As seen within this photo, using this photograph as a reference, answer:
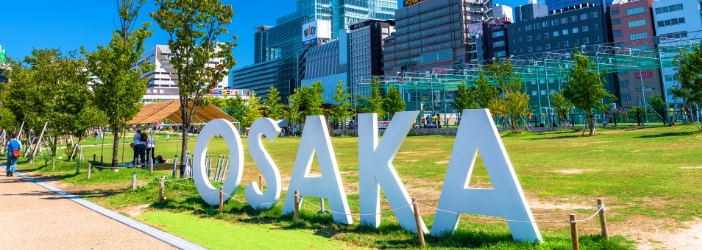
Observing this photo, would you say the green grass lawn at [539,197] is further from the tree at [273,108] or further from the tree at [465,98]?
the tree at [273,108]

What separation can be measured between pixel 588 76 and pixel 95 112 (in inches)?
1196

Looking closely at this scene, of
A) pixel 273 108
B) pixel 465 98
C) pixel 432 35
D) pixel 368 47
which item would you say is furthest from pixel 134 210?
pixel 368 47

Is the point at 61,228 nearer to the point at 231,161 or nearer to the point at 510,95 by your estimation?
the point at 231,161

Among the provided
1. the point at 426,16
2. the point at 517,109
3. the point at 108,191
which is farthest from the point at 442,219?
the point at 426,16

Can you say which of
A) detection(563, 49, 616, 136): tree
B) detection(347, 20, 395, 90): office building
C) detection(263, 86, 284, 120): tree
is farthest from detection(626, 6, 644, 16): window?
detection(263, 86, 284, 120): tree

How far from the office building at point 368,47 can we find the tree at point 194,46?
97696 mm

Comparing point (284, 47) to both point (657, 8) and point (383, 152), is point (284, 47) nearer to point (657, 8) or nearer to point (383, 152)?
point (657, 8)

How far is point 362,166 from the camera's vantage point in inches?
269

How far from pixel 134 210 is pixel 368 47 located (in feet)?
350

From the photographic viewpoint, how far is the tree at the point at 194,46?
12.9 m

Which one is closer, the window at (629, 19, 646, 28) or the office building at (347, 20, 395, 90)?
the window at (629, 19, 646, 28)

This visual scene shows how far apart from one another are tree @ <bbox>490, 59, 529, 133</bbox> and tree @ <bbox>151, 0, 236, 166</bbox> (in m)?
28.1

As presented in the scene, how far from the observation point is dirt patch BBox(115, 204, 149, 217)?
352 inches

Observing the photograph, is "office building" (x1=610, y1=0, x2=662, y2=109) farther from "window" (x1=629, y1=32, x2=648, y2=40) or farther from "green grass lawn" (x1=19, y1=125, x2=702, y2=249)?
"green grass lawn" (x1=19, y1=125, x2=702, y2=249)
